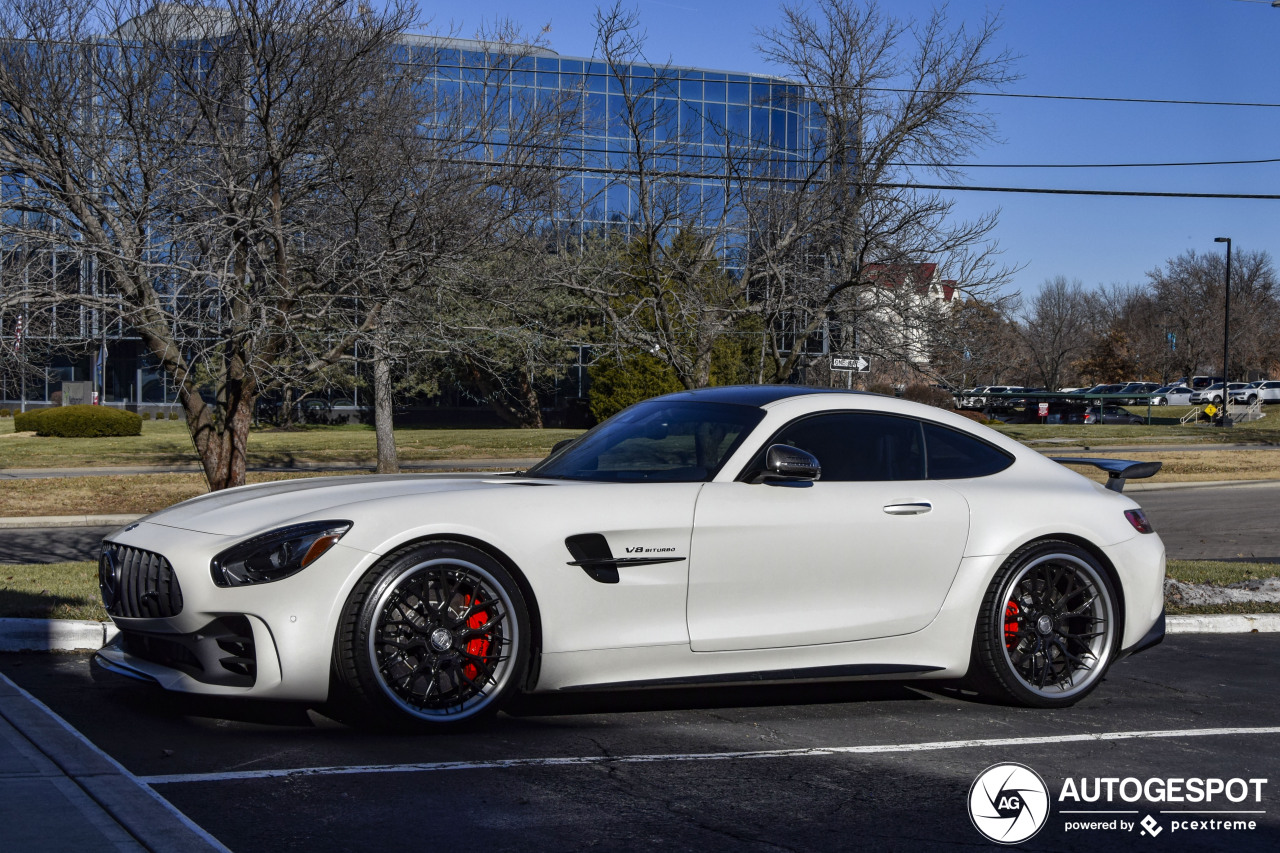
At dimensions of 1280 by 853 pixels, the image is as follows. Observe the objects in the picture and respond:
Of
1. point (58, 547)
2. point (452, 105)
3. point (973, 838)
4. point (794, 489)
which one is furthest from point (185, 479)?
point (973, 838)

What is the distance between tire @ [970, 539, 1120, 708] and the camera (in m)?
5.88

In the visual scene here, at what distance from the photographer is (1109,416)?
56156mm

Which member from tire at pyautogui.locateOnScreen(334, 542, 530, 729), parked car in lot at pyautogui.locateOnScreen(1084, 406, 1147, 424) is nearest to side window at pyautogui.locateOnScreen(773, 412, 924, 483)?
tire at pyautogui.locateOnScreen(334, 542, 530, 729)

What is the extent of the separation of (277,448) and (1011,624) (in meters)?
26.6

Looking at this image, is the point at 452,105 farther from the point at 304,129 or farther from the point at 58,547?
the point at 58,547

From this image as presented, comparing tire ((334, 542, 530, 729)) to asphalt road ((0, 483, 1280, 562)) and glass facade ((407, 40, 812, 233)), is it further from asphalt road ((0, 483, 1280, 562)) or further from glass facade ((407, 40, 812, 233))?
glass facade ((407, 40, 812, 233))

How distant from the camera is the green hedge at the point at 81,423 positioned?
1325 inches

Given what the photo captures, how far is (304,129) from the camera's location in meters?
11.7

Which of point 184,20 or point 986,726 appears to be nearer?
point 986,726

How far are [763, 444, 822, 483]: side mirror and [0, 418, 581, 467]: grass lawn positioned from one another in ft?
73.1

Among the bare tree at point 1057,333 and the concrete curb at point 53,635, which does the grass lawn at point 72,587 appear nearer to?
the concrete curb at point 53,635

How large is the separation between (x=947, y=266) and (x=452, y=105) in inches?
305

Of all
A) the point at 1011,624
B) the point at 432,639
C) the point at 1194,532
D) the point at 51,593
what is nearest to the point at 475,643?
the point at 432,639

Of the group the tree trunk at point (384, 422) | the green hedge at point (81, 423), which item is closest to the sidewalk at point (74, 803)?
the tree trunk at point (384, 422)
